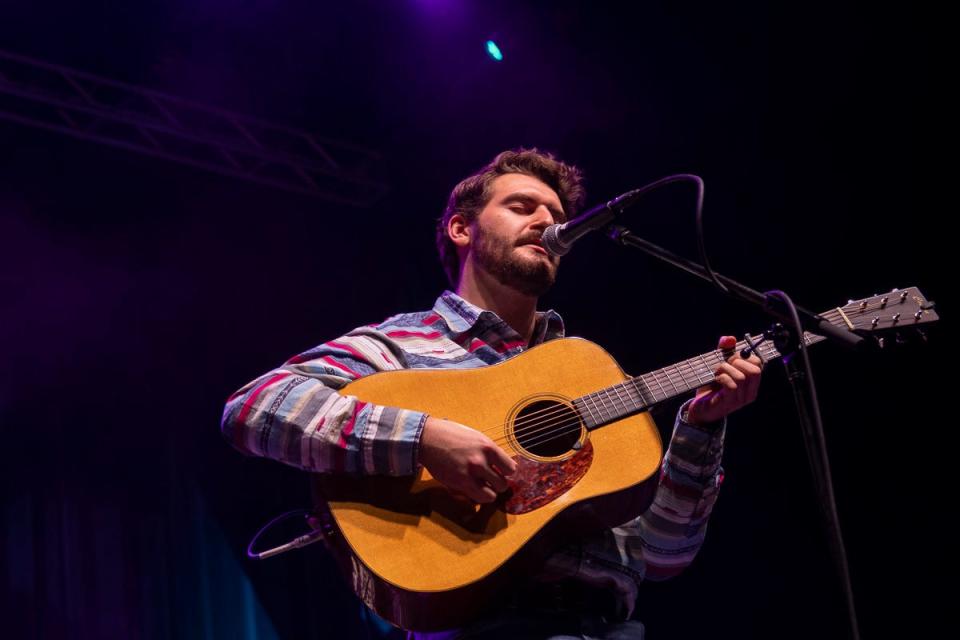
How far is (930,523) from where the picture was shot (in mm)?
3818

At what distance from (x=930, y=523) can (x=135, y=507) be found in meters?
4.76

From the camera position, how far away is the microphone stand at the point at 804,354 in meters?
1.55

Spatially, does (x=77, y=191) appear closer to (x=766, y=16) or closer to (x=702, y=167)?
(x=702, y=167)

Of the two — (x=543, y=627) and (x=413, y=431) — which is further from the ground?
(x=413, y=431)

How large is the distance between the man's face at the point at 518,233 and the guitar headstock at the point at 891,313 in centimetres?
113

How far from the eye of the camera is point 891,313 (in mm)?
2328

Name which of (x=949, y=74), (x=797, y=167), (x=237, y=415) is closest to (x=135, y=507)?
(x=237, y=415)

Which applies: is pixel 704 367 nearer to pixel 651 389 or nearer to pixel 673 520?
pixel 651 389

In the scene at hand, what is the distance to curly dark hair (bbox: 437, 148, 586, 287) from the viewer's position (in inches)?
139

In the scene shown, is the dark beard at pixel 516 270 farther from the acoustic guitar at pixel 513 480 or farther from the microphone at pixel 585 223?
the microphone at pixel 585 223

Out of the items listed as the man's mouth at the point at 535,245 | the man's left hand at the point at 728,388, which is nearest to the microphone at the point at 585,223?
the man's left hand at the point at 728,388

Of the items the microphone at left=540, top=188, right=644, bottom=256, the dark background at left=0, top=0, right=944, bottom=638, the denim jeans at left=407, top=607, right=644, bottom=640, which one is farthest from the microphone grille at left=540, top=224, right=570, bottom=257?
the dark background at left=0, top=0, right=944, bottom=638

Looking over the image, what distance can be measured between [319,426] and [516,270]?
1.17m

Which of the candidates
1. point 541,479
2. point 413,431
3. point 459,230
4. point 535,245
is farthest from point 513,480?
point 459,230
